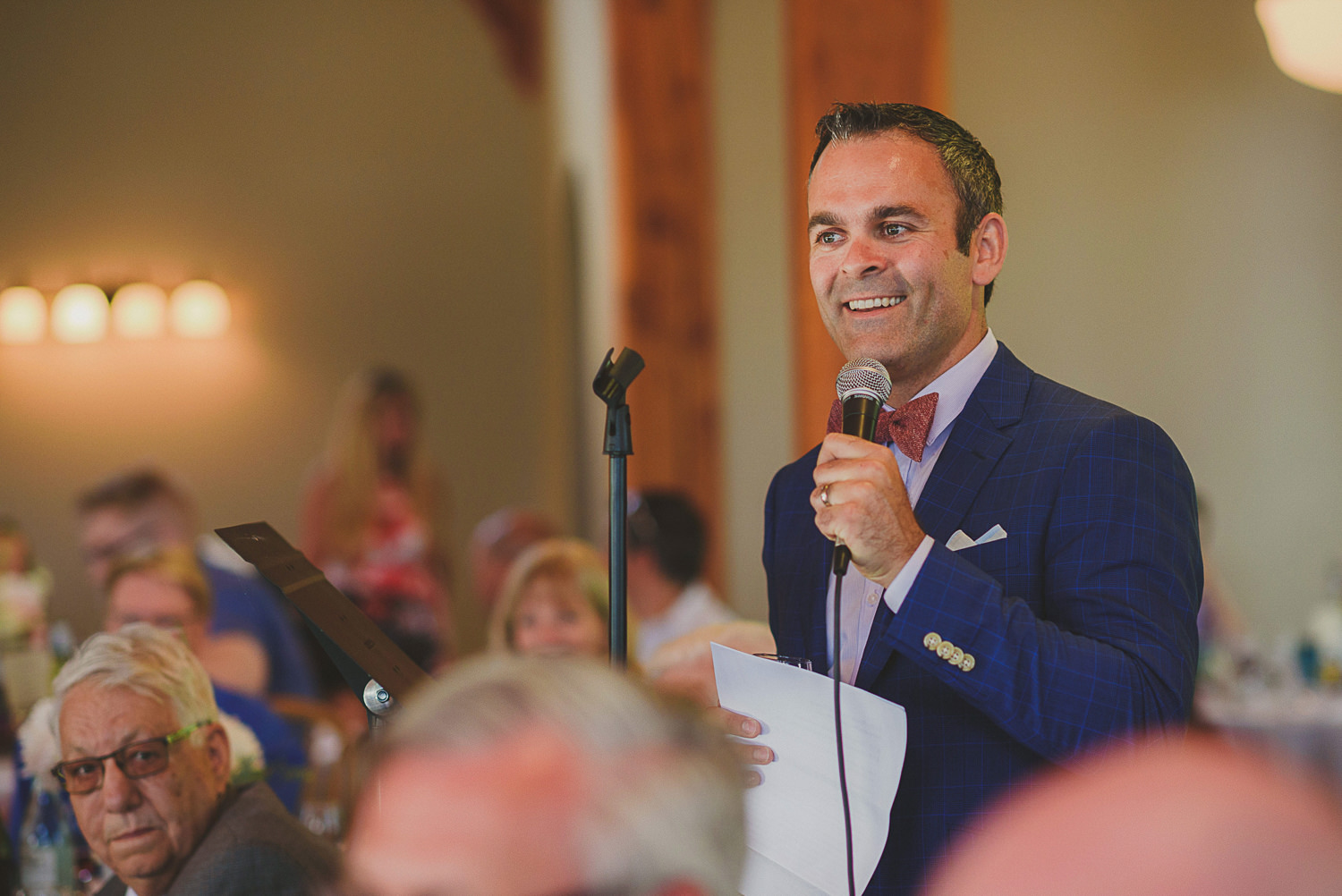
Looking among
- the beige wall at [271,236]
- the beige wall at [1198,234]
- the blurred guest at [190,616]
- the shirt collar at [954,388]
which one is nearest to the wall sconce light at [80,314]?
the beige wall at [271,236]

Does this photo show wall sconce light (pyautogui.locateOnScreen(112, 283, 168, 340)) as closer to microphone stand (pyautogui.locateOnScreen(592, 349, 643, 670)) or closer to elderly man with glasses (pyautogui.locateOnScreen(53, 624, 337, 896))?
elderly man with glasses (pyautogui.locateOnScreen(53, 624, 337, 896))

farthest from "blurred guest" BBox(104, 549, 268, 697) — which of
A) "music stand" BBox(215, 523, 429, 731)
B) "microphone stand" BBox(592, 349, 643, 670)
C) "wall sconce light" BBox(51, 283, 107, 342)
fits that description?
"wall sconce light" BBox(51, 283, 107, 342)

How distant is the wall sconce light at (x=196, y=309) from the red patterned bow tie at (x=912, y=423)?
20.5ft

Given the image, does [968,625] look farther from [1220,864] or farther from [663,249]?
[663,249]

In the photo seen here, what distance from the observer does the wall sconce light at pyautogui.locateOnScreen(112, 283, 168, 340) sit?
266 inches

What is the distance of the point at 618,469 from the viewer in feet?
4.11

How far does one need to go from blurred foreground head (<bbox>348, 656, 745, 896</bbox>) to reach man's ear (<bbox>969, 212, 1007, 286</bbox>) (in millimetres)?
726

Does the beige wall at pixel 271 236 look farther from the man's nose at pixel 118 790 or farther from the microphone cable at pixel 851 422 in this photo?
the microphone cable at pixel 851 422

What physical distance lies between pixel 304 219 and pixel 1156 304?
16.6 feet

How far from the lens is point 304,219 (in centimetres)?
706

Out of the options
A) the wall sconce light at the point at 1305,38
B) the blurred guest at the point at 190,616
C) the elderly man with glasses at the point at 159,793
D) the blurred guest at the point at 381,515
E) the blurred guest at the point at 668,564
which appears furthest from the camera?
the blurred guest at the point at 381,515

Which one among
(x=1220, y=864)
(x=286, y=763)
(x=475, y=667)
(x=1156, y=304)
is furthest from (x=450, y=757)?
(x=1156, y=304)

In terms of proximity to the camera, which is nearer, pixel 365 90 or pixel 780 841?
pixel 780 841

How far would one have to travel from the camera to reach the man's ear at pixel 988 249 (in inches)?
49.6
